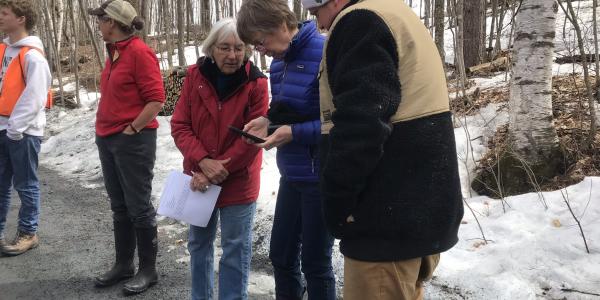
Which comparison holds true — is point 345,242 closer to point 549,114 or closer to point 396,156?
point 396,156

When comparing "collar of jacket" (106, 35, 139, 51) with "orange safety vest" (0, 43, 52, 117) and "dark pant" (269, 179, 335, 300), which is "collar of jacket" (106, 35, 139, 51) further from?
"dark pant" (269, 179, 335, 300)

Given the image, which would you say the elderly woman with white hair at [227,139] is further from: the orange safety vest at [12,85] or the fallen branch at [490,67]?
the fallen branch at [490,67]

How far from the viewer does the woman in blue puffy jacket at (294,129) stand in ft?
8.09

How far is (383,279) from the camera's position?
1.73 meters

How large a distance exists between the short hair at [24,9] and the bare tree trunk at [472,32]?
24.4 feet

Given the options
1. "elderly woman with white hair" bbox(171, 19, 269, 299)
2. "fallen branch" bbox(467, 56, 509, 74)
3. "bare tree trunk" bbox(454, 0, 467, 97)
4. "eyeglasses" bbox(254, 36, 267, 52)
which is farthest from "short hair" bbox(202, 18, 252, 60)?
"fallen branch" bbox(467, 56, 509, 74)

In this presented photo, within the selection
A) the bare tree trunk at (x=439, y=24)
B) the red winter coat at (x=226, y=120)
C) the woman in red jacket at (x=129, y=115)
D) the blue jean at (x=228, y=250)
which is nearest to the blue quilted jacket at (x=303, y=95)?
the red winter coat at (x=226, y=120)

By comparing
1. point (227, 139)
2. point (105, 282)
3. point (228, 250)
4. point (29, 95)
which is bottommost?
point (105, 282)

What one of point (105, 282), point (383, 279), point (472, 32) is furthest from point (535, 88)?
point (472, 32)

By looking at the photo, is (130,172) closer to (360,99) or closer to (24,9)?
(24,9)

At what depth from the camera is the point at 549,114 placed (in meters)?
4.46

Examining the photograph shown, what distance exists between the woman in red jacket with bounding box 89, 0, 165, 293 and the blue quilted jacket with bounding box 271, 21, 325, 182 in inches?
48.1

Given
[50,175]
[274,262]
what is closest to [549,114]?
[274,262]

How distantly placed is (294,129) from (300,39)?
18.3 inches
